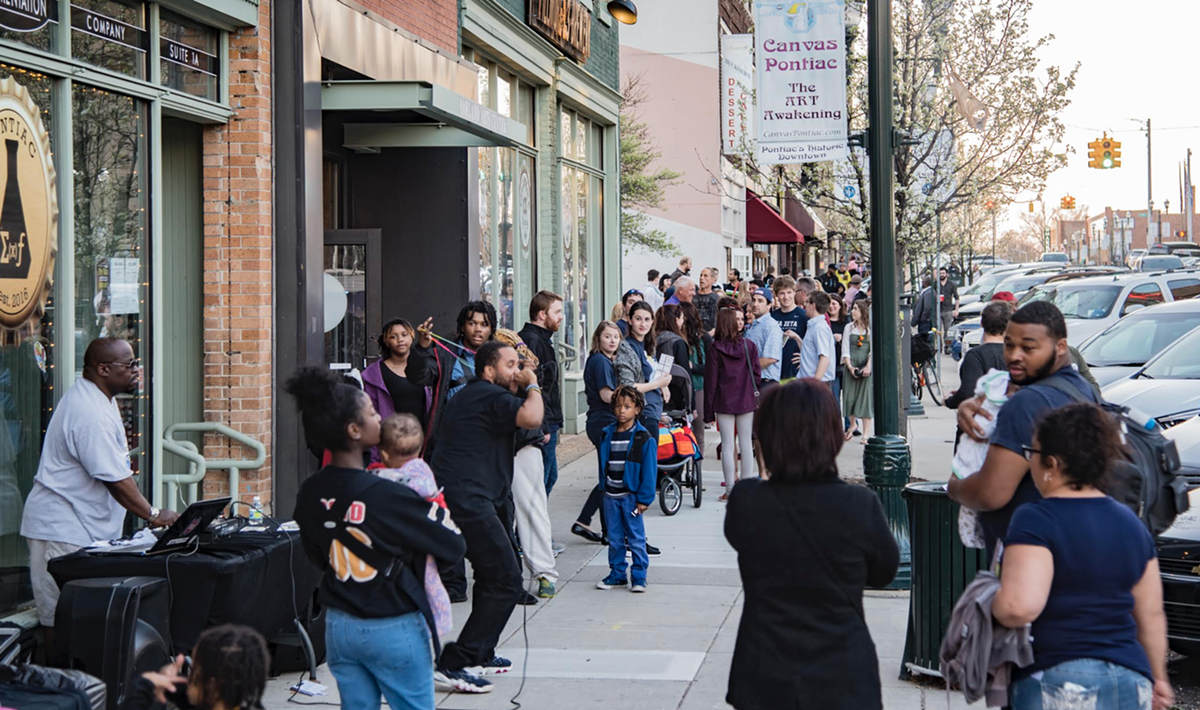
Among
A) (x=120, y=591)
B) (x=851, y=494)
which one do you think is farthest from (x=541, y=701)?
(x=851, y=494)

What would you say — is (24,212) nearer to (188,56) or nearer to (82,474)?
(82,474)

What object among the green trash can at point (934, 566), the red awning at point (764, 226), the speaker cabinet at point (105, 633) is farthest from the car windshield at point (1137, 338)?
the red awning at point (764, 226)

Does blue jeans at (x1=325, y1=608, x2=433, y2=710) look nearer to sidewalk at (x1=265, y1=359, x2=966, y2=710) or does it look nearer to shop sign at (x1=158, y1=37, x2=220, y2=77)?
sidewalk at (x1=265, y1=359, x2=966, y2=710)

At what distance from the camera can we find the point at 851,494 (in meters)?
3.81

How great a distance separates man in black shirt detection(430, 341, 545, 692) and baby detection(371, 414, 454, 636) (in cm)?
148

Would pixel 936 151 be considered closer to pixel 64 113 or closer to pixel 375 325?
pixel 375 325

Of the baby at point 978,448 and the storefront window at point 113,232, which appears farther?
the storefront window at point 113,232

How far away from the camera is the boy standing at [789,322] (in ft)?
47.1

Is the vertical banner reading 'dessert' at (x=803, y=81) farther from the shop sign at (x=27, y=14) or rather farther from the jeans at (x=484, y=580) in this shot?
the shop sign at (x=27, y=14)

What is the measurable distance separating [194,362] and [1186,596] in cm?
606

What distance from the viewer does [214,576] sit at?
5.88m

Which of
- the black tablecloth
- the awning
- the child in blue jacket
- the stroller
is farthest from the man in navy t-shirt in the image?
the stroller

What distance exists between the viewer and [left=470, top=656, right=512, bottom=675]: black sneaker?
6785 millimetres

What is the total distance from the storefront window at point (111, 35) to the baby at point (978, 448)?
5067mm
